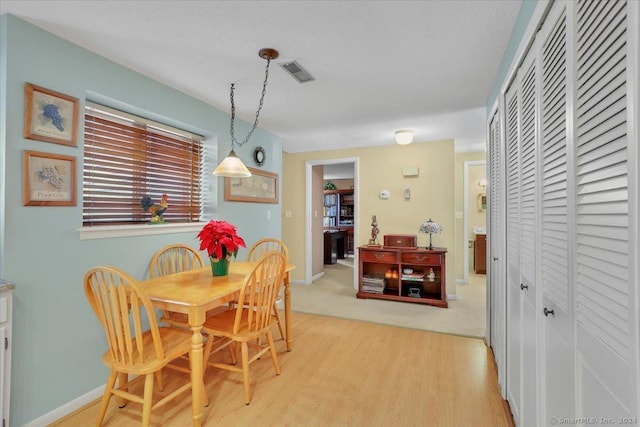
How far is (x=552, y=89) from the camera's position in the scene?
3.75ft

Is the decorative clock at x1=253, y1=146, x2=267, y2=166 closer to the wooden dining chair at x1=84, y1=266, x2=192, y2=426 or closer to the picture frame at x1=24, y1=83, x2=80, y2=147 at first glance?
the picture frame at x1=24, y1=83, x2=80, y2=147

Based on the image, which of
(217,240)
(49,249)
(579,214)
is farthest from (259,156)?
(579,214)

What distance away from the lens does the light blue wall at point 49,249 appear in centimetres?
166

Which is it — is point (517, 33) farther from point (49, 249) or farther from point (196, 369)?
point (49, 249)


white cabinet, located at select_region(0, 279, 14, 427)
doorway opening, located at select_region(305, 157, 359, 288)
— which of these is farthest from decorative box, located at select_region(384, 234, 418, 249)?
white cabinet, located at select_region(0, 279, 14, 427)

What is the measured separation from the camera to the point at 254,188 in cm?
370

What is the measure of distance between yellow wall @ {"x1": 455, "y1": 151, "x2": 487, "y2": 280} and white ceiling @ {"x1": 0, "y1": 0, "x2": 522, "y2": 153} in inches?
90.2

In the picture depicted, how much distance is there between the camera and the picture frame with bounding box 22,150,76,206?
5.59 feet

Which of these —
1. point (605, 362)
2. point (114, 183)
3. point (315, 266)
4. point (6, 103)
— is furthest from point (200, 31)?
point (315, 266)

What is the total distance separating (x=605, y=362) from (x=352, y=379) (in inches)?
70.7

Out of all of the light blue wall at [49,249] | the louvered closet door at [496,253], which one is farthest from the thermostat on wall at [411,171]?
the light blue wall at [49,249]

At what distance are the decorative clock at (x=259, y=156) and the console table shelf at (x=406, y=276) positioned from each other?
1.81 meters

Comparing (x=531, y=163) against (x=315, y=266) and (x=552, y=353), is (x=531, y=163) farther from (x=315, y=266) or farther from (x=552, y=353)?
(x=315, y=266)

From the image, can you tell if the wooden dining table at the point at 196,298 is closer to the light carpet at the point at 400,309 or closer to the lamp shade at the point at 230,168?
the lamp shade at the point at 230,168
